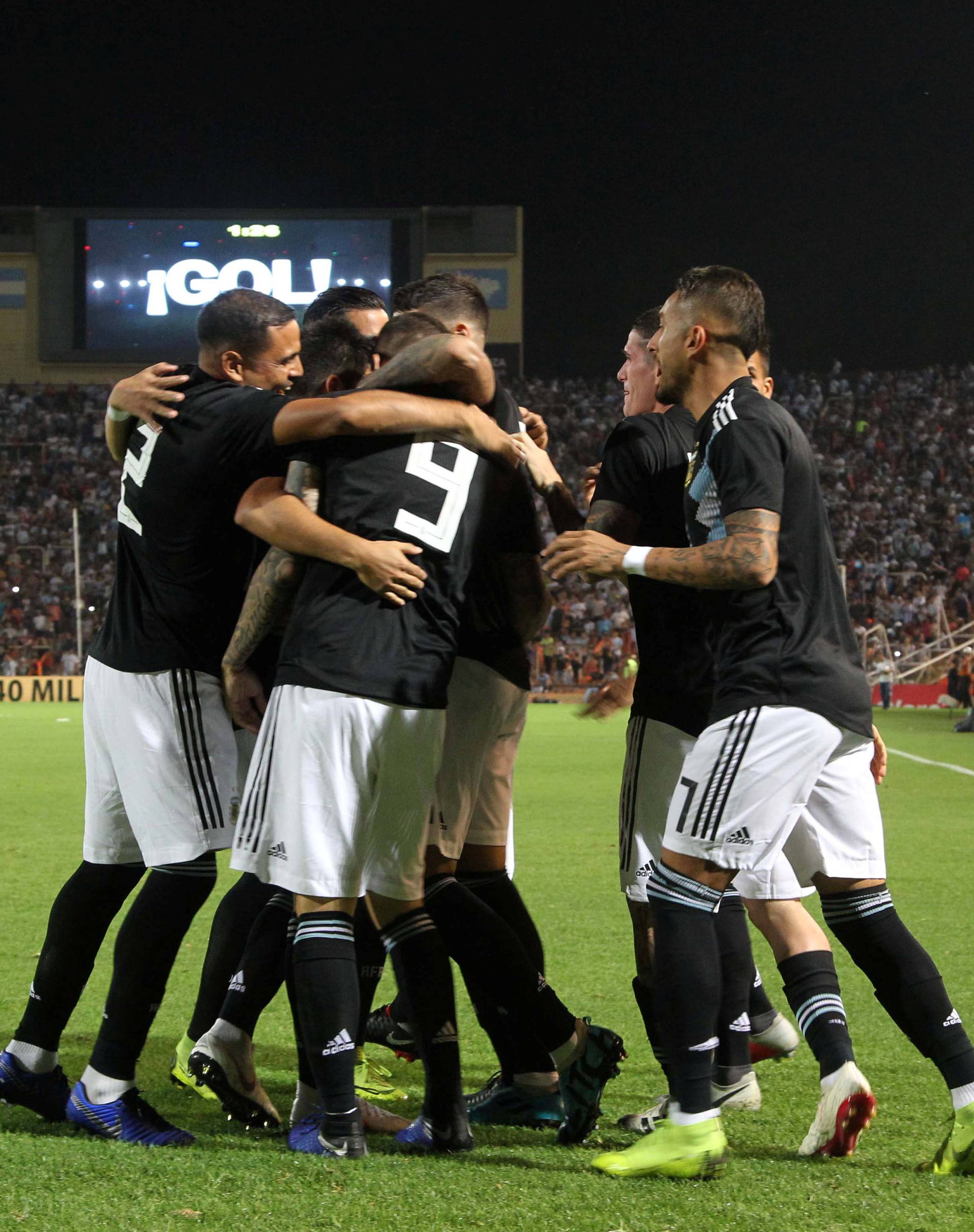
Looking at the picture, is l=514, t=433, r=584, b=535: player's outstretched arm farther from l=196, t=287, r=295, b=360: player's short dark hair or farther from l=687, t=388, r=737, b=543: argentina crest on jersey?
l=196, t=287, r=295, b=360: player's short dark hair

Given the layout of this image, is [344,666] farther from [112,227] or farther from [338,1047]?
[112,227]

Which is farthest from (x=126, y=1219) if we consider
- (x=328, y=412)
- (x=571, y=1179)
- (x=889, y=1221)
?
(x=328, y=412)

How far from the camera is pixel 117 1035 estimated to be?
3.67 metres

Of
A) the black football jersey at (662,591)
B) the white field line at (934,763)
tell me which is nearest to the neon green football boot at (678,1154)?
the black football jersey at (662,591)

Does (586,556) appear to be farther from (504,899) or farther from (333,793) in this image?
(504,899)

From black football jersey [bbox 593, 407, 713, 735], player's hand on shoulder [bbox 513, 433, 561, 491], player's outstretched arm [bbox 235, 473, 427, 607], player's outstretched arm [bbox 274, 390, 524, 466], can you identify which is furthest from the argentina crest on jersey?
player's outstretched arm [bbox 235, 473, 427, 607]

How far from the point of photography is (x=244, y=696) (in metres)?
3.85

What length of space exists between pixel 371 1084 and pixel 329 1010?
944mm

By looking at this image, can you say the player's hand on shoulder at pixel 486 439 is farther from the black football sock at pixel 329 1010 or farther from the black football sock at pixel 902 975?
the black football sock at pixel 902 975

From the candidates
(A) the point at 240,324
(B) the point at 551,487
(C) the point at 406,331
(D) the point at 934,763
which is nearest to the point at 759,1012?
(B) the point at 551,487

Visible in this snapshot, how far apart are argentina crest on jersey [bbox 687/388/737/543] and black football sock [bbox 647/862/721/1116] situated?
2.82ft

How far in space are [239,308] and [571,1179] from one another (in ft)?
8.23

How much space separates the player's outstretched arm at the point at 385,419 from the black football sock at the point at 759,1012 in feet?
6.84

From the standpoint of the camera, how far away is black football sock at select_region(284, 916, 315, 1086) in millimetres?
3531
